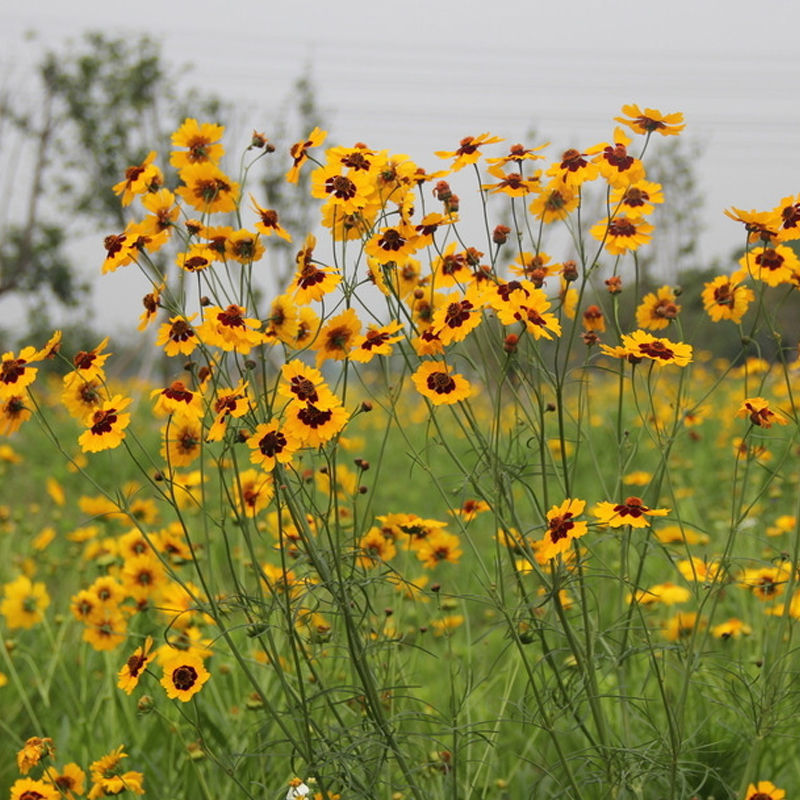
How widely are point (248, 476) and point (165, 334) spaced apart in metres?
0.43

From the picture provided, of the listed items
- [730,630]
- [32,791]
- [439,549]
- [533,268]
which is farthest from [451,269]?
[32,791]

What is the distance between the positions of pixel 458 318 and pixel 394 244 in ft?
0.57

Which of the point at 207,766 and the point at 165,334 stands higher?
the point at 165,334

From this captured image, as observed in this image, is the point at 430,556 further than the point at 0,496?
No

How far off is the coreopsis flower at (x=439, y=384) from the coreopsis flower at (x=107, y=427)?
394mm

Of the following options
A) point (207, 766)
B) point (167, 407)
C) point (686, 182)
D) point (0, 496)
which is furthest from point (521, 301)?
point (686, 182)

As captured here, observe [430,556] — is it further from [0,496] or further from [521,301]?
[0,496]

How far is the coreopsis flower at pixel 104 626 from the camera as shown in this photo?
1.99m

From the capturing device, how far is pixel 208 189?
1.46 metres

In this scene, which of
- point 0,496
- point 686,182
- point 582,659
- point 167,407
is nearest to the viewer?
point 167,407

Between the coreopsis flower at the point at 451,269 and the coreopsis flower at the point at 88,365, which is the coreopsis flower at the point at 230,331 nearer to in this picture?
the coreopsis flower at the point at 88,365

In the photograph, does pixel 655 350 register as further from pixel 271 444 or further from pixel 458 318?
pixel 271 444

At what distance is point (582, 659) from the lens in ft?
4.70

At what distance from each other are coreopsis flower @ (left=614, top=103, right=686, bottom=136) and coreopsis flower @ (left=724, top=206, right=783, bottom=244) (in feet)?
0.52
